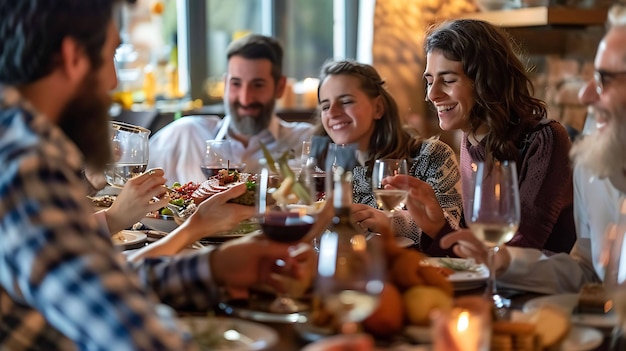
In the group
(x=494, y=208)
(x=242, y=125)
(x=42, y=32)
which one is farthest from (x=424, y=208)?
(x=242, y=125)

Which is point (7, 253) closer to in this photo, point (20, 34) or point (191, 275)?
point (20, 34)

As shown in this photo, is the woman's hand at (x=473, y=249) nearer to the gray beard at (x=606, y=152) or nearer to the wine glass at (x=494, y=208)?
the wine glass at (x=494, y=208)

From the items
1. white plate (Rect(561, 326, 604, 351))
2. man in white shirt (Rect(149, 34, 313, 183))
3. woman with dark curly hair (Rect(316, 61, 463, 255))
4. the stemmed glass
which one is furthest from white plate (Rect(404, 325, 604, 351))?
man in white shirt (Rect(149, 34, 313, 183))

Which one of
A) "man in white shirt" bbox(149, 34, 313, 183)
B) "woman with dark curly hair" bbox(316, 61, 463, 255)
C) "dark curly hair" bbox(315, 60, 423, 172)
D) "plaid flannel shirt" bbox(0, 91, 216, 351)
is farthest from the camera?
"man in white shirt" bbox(149, 34, 313, 183)

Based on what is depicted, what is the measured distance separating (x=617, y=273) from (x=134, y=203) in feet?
3.99

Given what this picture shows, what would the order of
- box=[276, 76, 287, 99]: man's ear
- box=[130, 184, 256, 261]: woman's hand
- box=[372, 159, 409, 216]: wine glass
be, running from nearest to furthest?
box=[130, 184, 256, 261]: woman's hand, box=[372, 159, 409, 216]: wine glass, box=[276, 76, 287, 99]: man's ear

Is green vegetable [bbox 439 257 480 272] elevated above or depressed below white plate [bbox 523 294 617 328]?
below

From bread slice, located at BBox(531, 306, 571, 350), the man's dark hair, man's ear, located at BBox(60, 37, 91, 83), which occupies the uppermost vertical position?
man's ear, located at BBox(60, 37, 91, 83)

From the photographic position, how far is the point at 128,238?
87.0 inches

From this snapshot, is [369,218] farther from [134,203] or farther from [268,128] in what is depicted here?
[268,128]

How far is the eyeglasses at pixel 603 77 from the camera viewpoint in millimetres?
1707

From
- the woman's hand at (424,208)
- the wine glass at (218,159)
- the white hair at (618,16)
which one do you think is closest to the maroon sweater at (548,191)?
the woman's hand at (424,208)

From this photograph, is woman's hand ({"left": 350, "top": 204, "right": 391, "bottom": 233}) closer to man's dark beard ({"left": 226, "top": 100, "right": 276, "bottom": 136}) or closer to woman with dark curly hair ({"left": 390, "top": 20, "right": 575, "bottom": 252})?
woman with dark curly hair ({"left": 390, "top": 20, "right": 575, "bottom": 252})

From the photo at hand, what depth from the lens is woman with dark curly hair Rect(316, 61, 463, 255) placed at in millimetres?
2803
